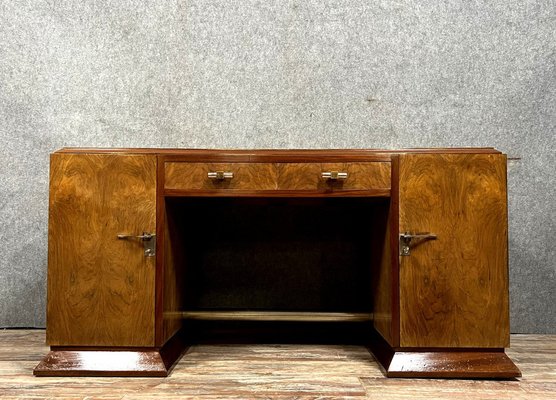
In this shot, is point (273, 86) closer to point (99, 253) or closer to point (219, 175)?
point (219, 175)

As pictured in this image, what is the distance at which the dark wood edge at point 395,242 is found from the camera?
3.84ft

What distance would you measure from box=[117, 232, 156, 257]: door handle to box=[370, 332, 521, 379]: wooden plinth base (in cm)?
63

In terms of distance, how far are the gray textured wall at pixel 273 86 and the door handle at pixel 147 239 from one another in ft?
1.75

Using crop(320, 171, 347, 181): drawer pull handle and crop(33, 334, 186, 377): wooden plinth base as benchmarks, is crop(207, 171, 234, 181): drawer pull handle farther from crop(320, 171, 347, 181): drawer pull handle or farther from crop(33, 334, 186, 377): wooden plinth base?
crop(33, 334, 186, 377): wooden plinth base

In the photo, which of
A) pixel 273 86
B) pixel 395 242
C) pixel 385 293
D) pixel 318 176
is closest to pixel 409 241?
pixel 395 242

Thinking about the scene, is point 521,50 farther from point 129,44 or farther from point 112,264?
point 112,264

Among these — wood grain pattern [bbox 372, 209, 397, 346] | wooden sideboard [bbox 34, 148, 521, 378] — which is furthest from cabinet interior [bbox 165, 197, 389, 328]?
wooden sideboard [bbox 34, 148, 521, 378]

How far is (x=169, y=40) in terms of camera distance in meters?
1.64

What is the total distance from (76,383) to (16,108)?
39.3 inches

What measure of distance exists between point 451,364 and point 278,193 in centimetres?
58

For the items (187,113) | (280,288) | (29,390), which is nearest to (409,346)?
(280,288)

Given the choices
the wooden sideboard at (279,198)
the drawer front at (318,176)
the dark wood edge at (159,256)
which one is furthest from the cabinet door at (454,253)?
the dark wood edge at (159,256)

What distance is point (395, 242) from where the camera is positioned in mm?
1187

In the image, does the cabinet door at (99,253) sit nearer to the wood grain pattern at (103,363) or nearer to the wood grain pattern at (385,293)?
the wood grain pattern at (103,363)
